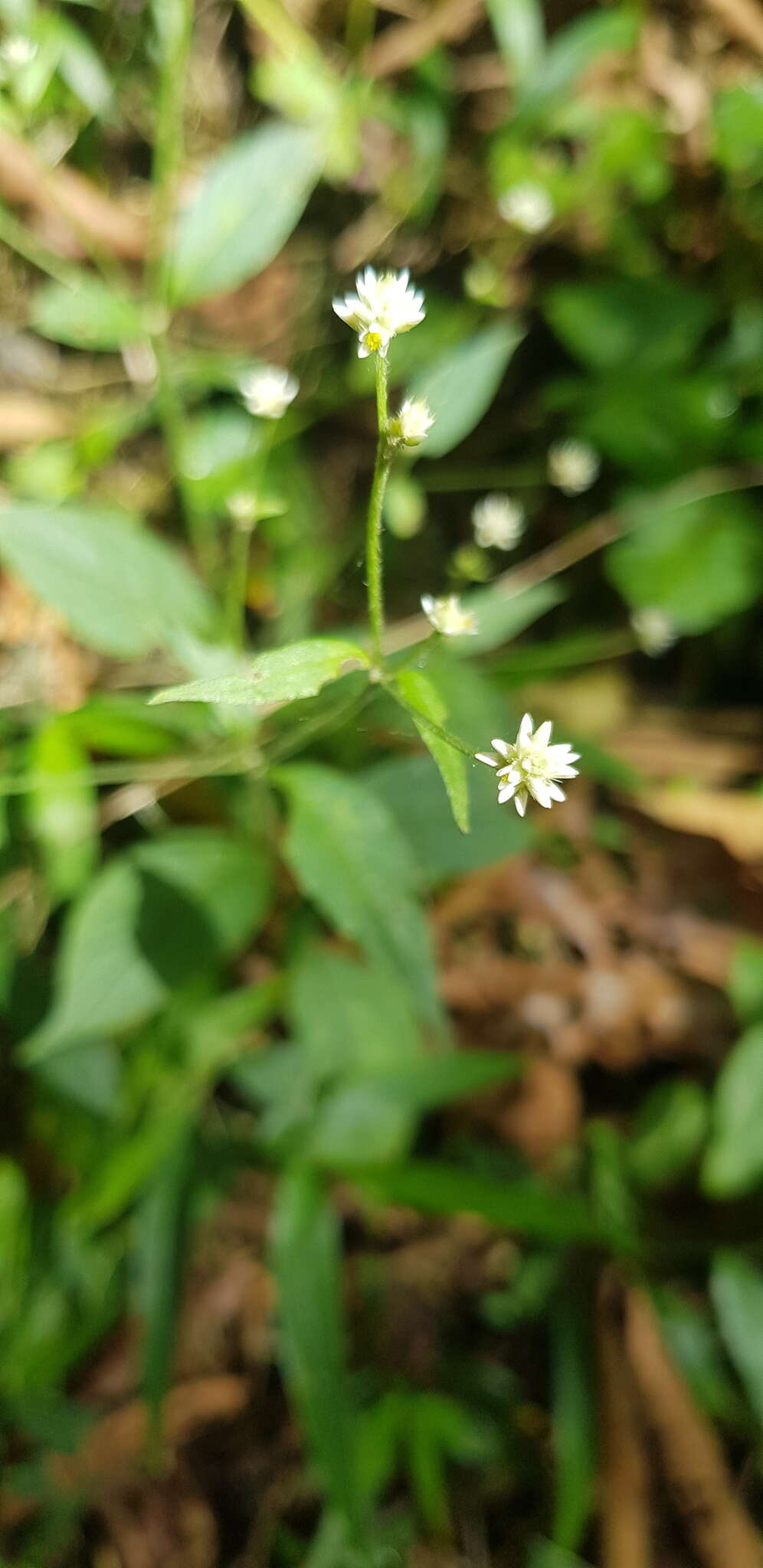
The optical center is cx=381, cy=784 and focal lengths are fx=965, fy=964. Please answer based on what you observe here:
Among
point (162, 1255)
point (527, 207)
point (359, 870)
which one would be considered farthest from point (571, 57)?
point (162, 1255)

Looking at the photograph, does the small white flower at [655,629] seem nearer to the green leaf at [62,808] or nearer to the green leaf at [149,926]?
the green leaf at [149,926]

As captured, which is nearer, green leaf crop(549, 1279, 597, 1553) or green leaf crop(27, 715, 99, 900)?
green leaf crop(27, 715, 99, 900)

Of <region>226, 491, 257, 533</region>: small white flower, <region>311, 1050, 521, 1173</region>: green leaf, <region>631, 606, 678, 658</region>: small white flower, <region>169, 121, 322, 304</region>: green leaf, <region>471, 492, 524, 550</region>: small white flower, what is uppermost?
<region>169, 121, 322, 304</region>: green leaf

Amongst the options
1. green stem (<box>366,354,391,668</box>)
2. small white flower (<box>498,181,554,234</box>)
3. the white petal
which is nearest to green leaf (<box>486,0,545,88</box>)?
small white flower (<box>498,181,554,234</box>)

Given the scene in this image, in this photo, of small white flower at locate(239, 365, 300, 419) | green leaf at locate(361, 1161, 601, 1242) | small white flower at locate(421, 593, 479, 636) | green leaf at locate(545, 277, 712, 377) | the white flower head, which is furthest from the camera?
green leaf at locate(545, 277, 712, 377)

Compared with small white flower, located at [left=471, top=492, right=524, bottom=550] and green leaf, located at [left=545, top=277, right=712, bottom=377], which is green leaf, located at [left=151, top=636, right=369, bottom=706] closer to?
small white flower, located at [left=471, top=492, right=524, bottom=550]

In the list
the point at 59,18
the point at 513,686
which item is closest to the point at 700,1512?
the point at 513,686

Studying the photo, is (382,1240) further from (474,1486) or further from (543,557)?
(543,557)

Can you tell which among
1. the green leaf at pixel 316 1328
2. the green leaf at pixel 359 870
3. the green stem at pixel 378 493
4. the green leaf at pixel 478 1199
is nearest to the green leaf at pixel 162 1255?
the green leaf at pixel 316 1328
